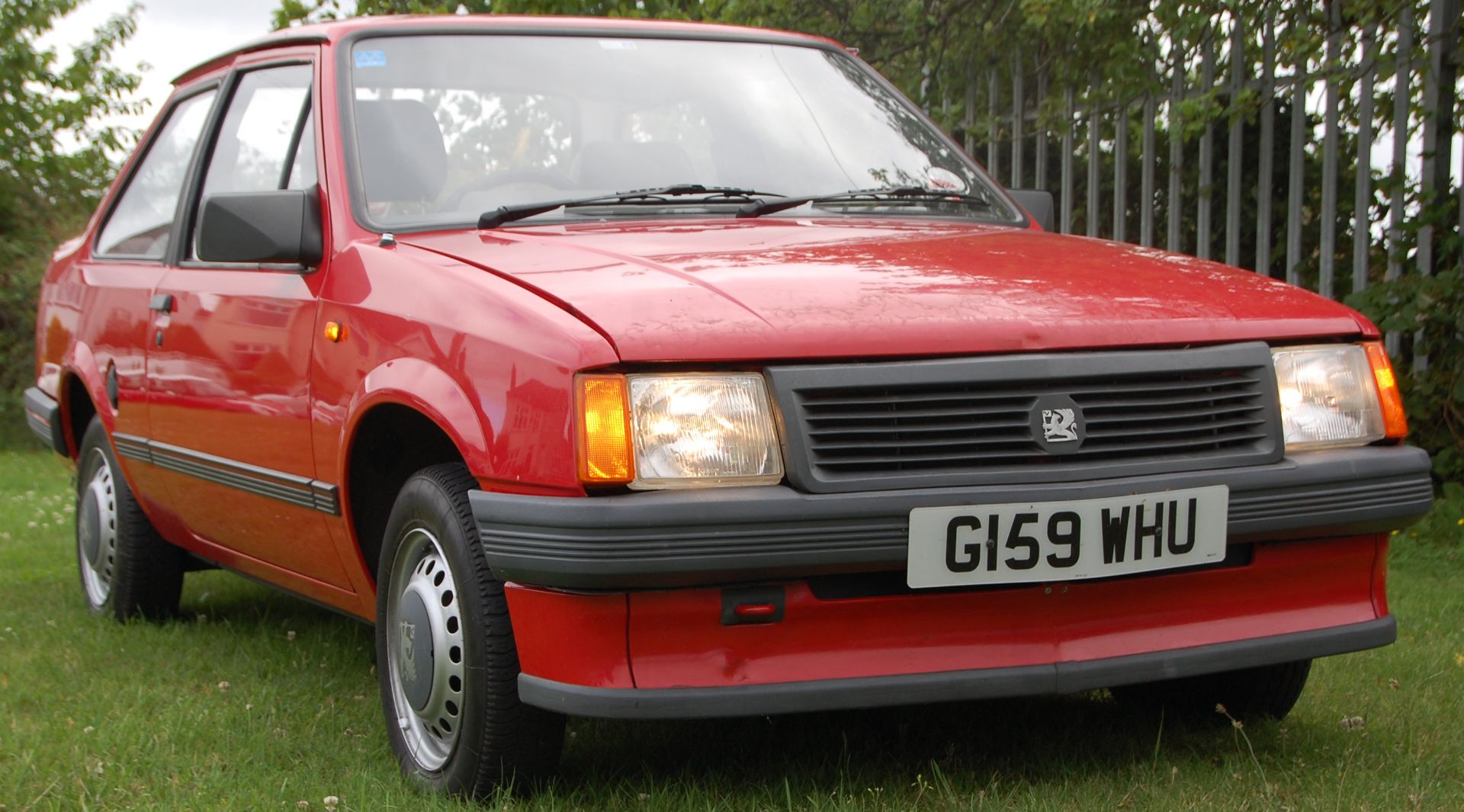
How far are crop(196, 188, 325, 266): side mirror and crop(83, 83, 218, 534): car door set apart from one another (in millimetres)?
1140

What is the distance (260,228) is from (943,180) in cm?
171

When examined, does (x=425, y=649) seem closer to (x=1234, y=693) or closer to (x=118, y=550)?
(x=1234, y=693)

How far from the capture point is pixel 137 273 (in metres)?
4.97

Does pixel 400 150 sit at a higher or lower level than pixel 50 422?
higher

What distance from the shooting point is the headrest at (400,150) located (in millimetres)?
3777

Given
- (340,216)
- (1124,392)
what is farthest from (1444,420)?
(340,216)

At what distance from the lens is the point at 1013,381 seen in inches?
112

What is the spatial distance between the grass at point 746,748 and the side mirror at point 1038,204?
4.27ft

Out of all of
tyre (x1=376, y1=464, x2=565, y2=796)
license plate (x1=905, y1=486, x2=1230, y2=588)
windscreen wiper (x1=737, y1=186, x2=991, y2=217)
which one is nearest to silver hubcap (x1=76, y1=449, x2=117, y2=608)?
tyre (x1=376, y1=464, x2=565, y2=796)

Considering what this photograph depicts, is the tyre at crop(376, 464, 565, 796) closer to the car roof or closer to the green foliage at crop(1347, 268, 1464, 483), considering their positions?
the car roof

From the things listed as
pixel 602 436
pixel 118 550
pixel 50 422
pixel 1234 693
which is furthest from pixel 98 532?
pixel 1234 693

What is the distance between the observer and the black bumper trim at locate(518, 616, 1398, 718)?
9.04 feet

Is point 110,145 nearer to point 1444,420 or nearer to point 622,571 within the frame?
point 1444,420

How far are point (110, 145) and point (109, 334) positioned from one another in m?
12.8
